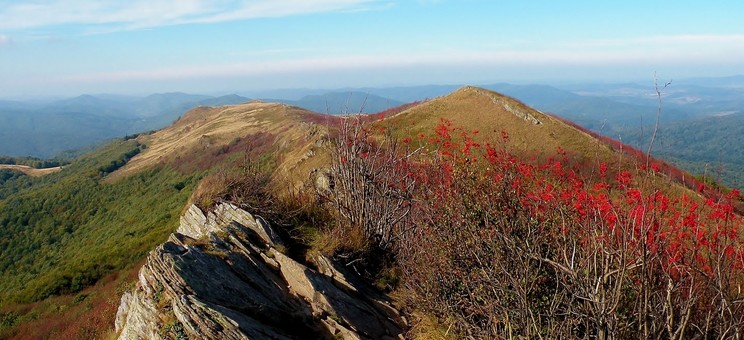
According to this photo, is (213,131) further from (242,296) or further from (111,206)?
(242,296)

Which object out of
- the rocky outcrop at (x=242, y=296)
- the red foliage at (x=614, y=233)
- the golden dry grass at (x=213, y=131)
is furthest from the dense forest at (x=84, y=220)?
the red foliage at (x=614, y=233)

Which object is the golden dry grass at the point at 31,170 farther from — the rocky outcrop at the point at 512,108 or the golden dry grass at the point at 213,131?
the rocky outcrop at the point at 512,108

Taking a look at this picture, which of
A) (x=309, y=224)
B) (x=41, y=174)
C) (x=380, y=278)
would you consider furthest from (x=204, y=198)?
(x=41, y=174)

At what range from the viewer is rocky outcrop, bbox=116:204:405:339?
24.8ft

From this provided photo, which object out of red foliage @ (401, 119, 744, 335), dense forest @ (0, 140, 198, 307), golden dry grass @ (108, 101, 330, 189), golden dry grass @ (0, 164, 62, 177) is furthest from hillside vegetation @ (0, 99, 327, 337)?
red foliage @ (401, 119, 744, 335)

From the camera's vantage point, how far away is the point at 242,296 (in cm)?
858

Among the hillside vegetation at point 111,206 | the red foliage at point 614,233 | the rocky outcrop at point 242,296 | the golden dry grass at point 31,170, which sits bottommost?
the golden dry grass at point 31,170

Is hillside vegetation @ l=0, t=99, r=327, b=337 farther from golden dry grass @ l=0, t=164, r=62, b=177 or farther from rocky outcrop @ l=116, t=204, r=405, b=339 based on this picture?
golden dry grass @ l=0, t=164, r=62, b=177

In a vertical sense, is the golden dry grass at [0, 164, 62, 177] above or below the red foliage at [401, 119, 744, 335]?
below

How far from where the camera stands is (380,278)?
12.0 m

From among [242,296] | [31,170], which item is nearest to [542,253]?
[242,296]

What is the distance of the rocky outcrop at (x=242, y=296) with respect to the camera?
7.57 metres

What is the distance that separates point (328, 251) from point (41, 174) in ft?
549

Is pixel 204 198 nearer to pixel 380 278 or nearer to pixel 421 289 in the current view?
pixel 380 278
